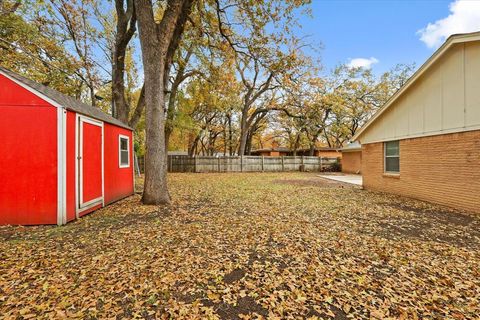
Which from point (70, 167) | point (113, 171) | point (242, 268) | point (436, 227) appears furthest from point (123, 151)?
point (436, 227)

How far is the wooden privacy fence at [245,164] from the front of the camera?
20453 mm

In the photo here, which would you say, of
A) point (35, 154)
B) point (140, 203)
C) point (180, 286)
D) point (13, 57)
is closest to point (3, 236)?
point (35, 154)

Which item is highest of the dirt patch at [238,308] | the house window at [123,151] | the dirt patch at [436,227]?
the house window at [123,151]

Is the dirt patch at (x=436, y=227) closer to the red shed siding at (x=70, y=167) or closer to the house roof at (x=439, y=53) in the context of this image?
the house roof at (x=439, y=53)

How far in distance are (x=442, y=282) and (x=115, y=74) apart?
11857 mm

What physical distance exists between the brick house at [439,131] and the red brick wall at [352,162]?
→ 33.9 feet

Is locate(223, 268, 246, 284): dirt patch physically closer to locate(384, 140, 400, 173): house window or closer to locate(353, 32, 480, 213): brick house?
locate(353, 32, 480, 213): brick house

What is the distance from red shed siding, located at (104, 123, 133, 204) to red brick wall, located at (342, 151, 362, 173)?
1744 cm

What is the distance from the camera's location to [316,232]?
441cm

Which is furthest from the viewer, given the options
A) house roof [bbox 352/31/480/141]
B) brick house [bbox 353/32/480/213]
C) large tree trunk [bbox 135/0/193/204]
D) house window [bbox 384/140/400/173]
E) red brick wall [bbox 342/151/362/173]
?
red brick wall [bbox 342/151/362/173]

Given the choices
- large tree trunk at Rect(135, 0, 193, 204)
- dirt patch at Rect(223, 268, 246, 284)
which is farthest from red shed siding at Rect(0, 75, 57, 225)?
dirt patch at Rect(223, 268, 246, 284)

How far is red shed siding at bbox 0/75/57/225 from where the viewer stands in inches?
184

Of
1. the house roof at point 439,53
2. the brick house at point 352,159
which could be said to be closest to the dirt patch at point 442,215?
the house roof at point 439,53

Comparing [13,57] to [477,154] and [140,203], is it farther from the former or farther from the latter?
[477,154]
